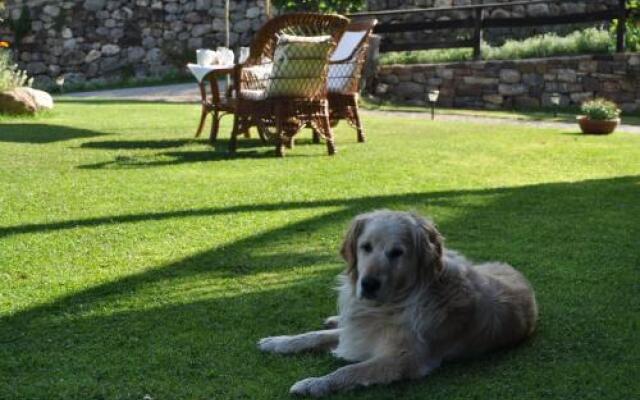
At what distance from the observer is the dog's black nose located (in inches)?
138

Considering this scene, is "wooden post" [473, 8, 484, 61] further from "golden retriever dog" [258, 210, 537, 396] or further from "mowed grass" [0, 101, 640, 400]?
"golden retriever dog" [258, 210, 537, 396]

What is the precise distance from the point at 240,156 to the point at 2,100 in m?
5.84

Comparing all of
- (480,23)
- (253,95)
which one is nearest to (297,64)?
(253,95)

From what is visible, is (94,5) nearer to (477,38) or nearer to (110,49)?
(110,49)

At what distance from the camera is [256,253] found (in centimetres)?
564

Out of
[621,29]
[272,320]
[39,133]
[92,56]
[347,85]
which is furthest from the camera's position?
[92,56]

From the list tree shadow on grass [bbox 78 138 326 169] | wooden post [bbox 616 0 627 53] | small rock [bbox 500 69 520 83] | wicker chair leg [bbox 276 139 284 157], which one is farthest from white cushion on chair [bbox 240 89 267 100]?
wooden post [bbox 616 0 627 53]

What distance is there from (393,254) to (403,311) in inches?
9.3

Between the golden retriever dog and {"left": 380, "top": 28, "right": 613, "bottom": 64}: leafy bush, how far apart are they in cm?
1497

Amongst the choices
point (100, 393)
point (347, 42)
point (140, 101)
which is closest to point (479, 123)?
point (347, 42)

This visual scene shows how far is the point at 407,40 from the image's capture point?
2267 centimetres

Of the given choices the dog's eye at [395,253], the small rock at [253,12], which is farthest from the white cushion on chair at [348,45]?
the small rock at [253,12]

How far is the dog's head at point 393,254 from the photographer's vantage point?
139 inches

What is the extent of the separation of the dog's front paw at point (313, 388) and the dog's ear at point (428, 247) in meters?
0.61
